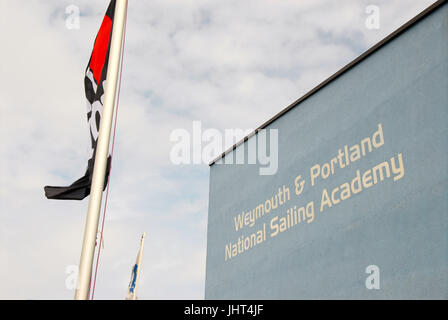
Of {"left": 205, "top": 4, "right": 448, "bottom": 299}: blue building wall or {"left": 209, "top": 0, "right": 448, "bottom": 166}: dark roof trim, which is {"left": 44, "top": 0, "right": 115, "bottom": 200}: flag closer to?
{"left": 205, "top": 4, "right": 448, "bottom": 299}: blue building wall

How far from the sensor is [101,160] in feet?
16.3

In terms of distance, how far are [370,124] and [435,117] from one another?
1545 millimetres

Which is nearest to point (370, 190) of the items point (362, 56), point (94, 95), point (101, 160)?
point (362, 56)

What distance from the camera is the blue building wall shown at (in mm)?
8625

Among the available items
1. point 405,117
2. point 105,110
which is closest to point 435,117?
point 405,117

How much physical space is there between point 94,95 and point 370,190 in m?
6.06

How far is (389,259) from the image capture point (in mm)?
9141

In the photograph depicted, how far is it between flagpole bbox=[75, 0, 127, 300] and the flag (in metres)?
0.21

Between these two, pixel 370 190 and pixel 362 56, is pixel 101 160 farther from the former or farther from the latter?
pixel 362 56

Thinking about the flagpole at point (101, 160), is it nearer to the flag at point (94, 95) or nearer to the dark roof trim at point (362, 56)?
the flag at point (94, 95)

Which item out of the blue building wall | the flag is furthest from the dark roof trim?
the flag

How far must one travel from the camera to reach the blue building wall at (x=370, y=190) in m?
8.62

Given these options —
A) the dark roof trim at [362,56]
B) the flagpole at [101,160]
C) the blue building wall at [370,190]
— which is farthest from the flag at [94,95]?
the dark roof trim at [362,56]
